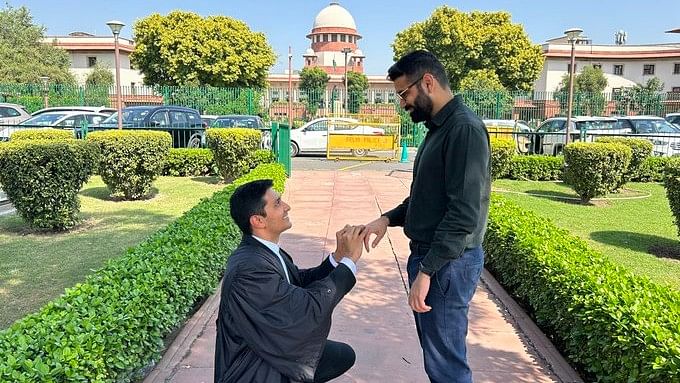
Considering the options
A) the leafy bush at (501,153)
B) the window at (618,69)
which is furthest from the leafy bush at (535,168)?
the window at (618,69)

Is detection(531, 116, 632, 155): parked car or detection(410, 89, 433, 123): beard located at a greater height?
detection(410, 89, 433, 123): beard

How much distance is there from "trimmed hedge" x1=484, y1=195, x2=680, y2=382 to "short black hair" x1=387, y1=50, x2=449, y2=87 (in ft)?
5.03

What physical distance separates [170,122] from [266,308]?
1443 centimetres

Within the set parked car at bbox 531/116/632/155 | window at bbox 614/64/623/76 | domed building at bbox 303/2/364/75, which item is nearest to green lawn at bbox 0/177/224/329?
parked car at bbox 531/116/632/155

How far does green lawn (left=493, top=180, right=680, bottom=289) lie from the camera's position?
6.09 metres

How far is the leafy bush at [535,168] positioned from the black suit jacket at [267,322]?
11659mm

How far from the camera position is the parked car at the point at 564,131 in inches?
618

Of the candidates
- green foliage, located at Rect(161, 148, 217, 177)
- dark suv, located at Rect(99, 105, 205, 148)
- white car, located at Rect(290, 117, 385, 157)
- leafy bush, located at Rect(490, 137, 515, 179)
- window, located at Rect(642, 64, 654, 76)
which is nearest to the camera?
leafy bush, located at Rect(490, 137, 515, 179)

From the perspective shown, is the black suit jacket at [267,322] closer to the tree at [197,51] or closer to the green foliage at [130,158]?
the green foliage at [130,158]

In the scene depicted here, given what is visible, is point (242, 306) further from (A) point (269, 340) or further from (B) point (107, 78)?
(B) point (107, 78)

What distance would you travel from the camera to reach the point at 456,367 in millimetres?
2371

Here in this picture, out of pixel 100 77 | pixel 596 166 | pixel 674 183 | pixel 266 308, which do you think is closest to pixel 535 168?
pixel 596 166

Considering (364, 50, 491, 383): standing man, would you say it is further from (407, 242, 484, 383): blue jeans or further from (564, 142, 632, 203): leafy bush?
(564, 142, 632, 203): leafy bush

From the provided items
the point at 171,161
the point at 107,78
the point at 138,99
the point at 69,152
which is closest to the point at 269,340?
Result: the point at 69,152
